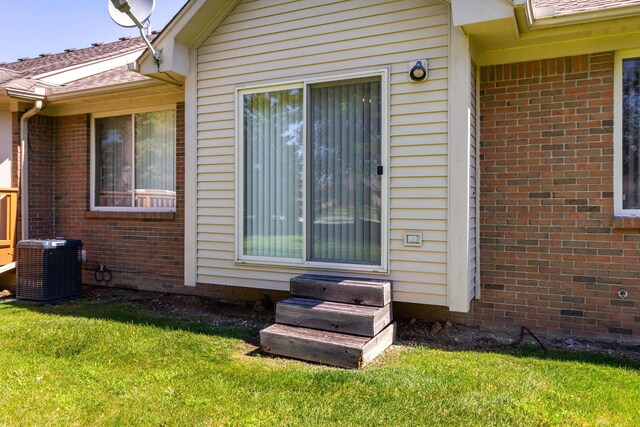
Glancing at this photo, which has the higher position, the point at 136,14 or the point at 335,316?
the point at 136,14

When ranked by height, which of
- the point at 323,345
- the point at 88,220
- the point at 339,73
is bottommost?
the point at 323,345

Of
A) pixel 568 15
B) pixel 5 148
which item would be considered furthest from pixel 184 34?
pixel 568 15

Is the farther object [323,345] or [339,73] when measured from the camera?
[339,73]

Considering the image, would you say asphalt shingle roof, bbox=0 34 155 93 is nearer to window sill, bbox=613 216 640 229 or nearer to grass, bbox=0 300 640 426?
grass, bbox=0 300 640 426

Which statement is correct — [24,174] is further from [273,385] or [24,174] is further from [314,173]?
[273,385]

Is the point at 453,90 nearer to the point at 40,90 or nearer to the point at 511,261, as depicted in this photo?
the point at 511,261

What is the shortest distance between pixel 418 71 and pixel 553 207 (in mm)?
1868

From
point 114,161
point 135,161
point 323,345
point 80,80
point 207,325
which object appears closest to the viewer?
point 323,345

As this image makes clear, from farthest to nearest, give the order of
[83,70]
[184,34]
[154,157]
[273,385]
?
[83,70]
[154,157]
[184,34]
[273,385]

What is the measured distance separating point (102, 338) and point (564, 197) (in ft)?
15.1

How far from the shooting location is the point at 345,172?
480 cm

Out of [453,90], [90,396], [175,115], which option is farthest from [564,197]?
[175,115]

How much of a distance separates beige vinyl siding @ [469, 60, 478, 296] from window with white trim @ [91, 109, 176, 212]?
4.19 m

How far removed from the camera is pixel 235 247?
5297 millimetres
